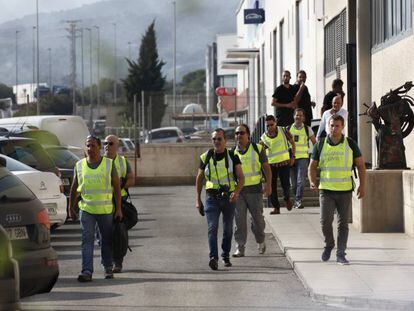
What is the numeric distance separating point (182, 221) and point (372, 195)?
18.4 feet

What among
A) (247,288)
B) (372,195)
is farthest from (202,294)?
(372,195)

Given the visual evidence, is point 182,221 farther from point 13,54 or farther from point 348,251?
point 13,54

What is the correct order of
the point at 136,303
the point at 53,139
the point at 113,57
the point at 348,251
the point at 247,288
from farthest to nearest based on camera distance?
1. the point at 53,139
2. the point at 348,251
3. the point at 247,288
4. the point at 136,303
5. the point at 113,57

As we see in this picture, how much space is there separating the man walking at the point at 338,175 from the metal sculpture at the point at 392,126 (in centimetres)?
463

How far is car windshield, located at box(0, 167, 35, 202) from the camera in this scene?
11469 millimetres

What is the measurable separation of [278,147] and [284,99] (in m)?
2.75

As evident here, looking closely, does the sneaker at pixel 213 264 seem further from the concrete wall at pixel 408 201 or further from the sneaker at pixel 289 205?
the sneaker at pixel 289 205

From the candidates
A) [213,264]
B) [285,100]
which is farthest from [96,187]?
[285,100]

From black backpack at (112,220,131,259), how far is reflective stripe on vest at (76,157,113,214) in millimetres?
320

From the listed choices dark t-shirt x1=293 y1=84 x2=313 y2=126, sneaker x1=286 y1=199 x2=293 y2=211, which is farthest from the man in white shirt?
dark t-shirt x1=293 y1=84 x2=313 y2=126

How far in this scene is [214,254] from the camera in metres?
15.5

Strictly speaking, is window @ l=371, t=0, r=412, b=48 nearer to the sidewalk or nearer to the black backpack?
the sidewalk

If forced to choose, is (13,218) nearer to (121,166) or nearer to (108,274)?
(108,274)

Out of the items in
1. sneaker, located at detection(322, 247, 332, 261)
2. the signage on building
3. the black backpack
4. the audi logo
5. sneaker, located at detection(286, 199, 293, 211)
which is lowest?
sneaker, located at detection(322, 247, 332, 261)
